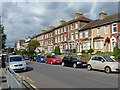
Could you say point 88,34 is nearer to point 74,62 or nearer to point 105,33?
point 105,33

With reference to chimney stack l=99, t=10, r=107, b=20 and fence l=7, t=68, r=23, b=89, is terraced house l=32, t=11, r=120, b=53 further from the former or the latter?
fence l=7, t=68, r=23, b=89

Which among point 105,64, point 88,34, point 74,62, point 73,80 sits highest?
point 88,34

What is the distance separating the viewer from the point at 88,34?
33.6 meters

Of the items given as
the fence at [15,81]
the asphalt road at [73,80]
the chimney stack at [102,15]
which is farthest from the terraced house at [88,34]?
the fence at [15,81]

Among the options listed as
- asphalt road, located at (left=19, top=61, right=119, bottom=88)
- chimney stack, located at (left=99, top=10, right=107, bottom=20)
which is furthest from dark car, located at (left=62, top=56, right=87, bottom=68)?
chimney stack, located at (left=99, top=10, right=107, bottom=20)

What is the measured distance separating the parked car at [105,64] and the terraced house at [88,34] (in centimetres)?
1403

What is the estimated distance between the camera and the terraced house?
1098 inches

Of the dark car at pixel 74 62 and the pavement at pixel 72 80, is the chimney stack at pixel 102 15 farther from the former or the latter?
the pavement at pixel 72 80

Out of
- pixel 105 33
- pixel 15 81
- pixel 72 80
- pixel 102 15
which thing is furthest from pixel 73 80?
pixel 102 15

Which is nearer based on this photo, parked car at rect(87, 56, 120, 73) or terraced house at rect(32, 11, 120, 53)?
parked car at rect(87, 56, 120, 73)

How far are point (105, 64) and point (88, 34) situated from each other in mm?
21008

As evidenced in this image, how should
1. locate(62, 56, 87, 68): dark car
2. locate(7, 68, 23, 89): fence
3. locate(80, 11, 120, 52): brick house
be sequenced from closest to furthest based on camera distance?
locate(7, 68, 23, 89): fence
locate(62, 56, 87, 68): dark car
locate(80, 11, 120, 52): brick house

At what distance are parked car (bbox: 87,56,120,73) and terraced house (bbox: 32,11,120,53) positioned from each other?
1403 centimetres

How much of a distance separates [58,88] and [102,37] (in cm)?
2475
